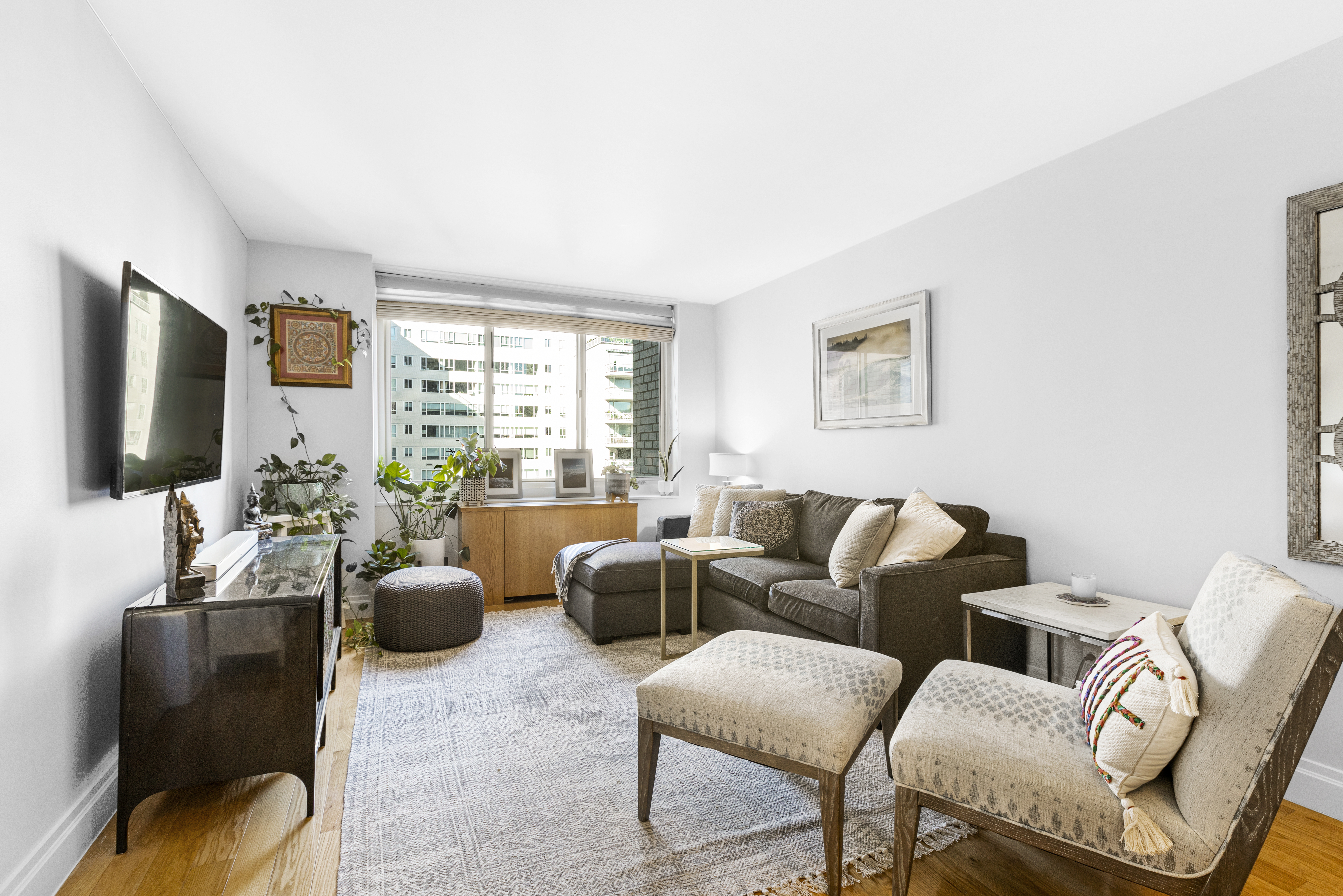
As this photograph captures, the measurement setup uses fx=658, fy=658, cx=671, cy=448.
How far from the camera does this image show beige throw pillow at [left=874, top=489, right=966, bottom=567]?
115 inches

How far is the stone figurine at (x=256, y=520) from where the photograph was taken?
3.27m

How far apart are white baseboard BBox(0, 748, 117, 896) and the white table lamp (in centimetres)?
384

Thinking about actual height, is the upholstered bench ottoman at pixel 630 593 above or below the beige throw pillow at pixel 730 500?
below

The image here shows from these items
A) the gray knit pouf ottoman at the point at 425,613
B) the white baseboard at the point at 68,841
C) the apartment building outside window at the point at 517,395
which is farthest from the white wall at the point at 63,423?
the apartment building outside window at the point at 517,395

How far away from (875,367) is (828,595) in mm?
1590

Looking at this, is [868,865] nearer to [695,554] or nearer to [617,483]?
[695,554]

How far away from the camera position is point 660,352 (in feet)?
19.2

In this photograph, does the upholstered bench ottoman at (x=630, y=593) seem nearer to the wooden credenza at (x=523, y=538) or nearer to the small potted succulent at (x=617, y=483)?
the wooden credenza at (x=523, y=538)

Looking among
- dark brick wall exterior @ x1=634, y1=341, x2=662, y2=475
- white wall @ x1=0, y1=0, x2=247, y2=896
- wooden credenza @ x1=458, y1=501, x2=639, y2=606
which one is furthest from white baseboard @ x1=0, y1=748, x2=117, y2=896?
dark brick wall exterior @ x1=634, y1=341, x2=662, y2=475

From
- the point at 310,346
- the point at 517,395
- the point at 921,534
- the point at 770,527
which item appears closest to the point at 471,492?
the point at 517,395

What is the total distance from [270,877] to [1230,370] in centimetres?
338

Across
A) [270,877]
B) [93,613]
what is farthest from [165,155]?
[270,877]

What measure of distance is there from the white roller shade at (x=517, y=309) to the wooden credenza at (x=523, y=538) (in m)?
1.45

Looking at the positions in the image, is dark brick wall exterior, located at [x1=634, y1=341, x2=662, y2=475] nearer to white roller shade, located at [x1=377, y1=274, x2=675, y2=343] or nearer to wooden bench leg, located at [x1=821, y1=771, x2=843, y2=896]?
white roller shade, located at [x1=377, y1=274, x2=675, y2=343]
